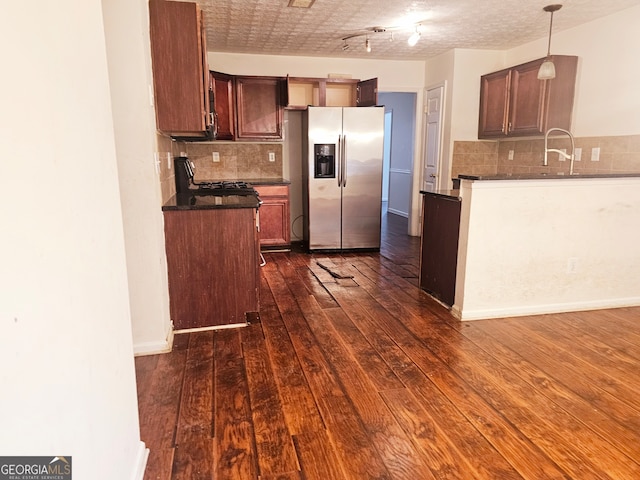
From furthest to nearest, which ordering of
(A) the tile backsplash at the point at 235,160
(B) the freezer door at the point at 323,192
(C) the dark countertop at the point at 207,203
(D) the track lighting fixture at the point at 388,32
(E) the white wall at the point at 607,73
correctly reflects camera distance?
(A) the tile backsplash at the point at 235,160, (B) the freezer door at the point at 323,192, (D) the track lighting fixture at the point at 388,32, (E) the white wall at the point at 607,73, (C) the dark countertop at the point at 207,203

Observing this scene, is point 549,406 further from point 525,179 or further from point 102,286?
point 102,286

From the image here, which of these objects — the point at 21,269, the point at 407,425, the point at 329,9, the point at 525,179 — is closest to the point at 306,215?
the point at 329,9

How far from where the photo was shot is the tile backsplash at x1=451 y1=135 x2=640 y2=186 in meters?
3.74

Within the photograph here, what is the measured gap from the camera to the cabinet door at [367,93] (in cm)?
527

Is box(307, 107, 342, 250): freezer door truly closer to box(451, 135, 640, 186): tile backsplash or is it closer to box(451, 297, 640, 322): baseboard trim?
box(451, 135, 640, 186): tile backsplash

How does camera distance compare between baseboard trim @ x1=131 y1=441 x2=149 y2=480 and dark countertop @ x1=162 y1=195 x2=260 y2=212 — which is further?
dark countertop @ x1=162 y1=195 x2=260 y2=212

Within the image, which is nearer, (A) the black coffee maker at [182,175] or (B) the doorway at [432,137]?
(A) the black coffee maker at [182,175]

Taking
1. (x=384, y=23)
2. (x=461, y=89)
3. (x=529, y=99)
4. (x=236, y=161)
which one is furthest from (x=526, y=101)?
(x=236, y=161)

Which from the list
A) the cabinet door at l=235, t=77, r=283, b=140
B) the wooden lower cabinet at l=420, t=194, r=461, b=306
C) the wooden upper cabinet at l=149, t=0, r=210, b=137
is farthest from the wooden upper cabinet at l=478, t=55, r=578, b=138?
the wooden upper cabinet at l=149, t=0, r=210, b=137

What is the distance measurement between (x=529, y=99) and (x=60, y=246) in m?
4.56

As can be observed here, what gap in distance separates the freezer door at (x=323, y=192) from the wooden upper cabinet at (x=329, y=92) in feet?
1.38

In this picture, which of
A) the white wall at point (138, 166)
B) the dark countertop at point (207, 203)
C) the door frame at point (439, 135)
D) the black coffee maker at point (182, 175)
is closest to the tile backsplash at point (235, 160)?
the black coffee maker at point (182, 175)

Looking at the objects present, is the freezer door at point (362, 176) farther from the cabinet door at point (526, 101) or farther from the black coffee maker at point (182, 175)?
the black coffee maker at point (182, 175)

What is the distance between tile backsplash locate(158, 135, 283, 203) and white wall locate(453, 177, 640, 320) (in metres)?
3.17
